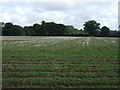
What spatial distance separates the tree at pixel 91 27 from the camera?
119319 millimetres

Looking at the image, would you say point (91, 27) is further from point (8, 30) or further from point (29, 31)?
point (8, 30)

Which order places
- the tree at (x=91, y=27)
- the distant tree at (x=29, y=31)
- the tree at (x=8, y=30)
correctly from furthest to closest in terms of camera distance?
the tree at (x=91, y=27)
the distant tree at (x=29, y=31)
the tree at (x=8, y=30)

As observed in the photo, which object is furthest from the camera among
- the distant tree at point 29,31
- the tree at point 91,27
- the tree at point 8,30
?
the tree at point 91,27

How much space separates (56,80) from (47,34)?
94539 mm

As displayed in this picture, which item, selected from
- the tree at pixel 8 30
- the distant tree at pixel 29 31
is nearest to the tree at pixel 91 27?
the distant tree at pixel 29 31

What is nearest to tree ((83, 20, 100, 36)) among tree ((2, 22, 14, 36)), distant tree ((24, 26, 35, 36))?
distant tree ((24, 26, 35, 36))

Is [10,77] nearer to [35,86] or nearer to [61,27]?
[35,86]

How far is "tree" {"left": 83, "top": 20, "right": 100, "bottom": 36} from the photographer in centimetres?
11932

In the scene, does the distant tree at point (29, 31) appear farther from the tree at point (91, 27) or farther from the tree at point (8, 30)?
the tree at point (91, 27)

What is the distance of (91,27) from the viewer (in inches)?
4771

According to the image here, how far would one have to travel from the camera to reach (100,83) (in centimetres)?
574

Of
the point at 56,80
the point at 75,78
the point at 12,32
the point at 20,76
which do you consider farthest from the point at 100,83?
the point at 12,32

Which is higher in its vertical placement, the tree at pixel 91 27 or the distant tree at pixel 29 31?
the tree at pixel 91 27

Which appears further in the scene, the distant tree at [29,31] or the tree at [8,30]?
the distant tree at [29,31]
